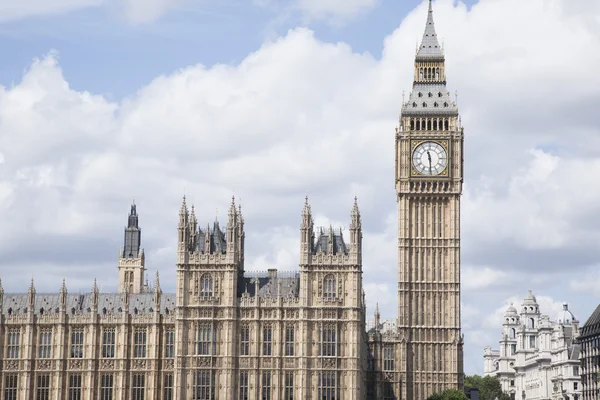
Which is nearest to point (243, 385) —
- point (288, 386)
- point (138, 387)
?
point (288, 386)

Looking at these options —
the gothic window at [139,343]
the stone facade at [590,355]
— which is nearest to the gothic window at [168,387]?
the gothic window at [139,343]

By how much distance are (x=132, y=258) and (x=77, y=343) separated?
49144 mm

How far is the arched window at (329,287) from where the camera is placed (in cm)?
14212

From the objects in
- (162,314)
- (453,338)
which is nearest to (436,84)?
(453,338)

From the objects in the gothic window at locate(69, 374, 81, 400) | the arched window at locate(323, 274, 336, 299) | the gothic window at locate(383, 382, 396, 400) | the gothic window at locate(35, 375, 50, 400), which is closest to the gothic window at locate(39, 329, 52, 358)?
the gothic window at locate(35, 375, 50, 400)

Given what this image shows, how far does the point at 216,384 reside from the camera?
141m

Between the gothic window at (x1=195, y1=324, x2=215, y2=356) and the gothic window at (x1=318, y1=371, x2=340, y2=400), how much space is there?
12.0m

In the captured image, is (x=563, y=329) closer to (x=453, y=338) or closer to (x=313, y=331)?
(x=453, y=338)

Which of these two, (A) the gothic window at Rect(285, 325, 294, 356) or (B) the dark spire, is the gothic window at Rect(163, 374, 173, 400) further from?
(B) the dark spire

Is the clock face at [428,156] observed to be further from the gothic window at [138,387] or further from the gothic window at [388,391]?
the gothic window at [138,387]

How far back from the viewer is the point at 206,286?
143 metres

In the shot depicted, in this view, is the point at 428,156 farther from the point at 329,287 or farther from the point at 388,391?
the point at 388,391

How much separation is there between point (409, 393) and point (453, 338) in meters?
7.87

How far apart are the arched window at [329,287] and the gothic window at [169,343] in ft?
56.5
